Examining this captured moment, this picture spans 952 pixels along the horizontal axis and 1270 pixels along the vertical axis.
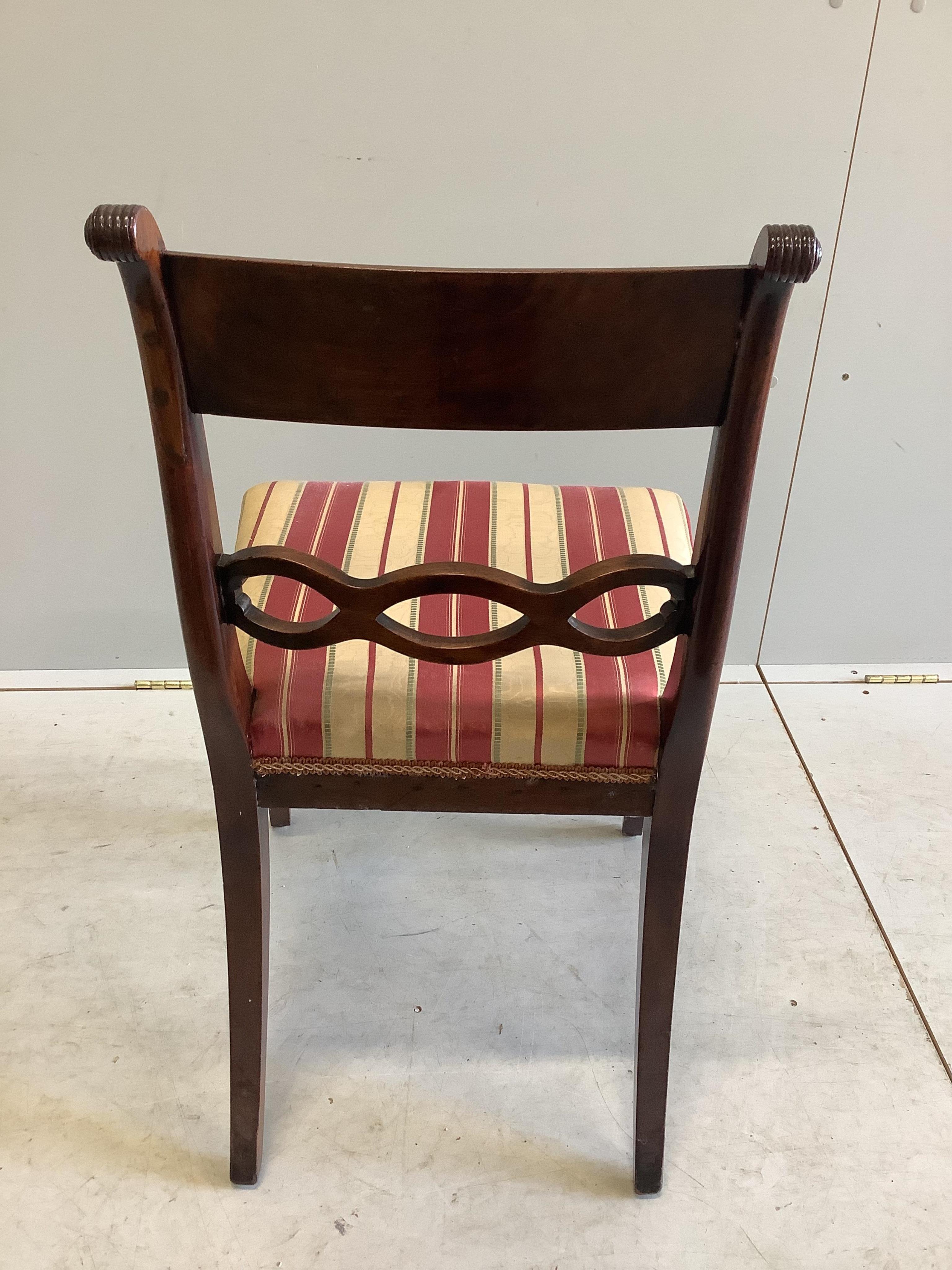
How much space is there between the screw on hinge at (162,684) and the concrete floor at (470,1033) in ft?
0.53

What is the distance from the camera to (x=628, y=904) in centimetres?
127

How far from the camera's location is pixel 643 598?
89 cm

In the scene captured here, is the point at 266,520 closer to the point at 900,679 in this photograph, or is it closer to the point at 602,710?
the point at 602,710

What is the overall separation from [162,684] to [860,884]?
3.71 ft

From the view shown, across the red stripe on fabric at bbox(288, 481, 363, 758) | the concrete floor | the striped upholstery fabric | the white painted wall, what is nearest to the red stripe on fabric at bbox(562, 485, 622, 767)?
the striped upholstery fabric

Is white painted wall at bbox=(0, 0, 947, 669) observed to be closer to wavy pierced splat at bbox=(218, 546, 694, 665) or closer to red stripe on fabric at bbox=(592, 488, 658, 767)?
red stripe on fabric at bbox=(592, 488, 658, 767)

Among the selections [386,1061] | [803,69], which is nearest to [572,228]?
[803,69]

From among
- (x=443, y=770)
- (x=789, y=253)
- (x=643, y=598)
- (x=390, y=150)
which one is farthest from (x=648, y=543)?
(x=390, y=150)

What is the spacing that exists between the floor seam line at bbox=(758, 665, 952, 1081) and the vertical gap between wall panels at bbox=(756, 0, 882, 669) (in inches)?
5.7

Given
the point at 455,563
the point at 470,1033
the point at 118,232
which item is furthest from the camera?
the point at 470,1033

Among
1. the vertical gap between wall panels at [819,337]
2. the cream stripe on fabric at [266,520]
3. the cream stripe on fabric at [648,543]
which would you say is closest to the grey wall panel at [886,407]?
the vertical gap between wall panels at [819,337]

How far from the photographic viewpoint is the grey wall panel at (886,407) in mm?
1263

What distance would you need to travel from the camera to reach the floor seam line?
1.11 m

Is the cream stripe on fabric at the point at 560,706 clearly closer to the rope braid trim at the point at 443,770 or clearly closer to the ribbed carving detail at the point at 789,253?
the rope braid trim at the point at 443,770
